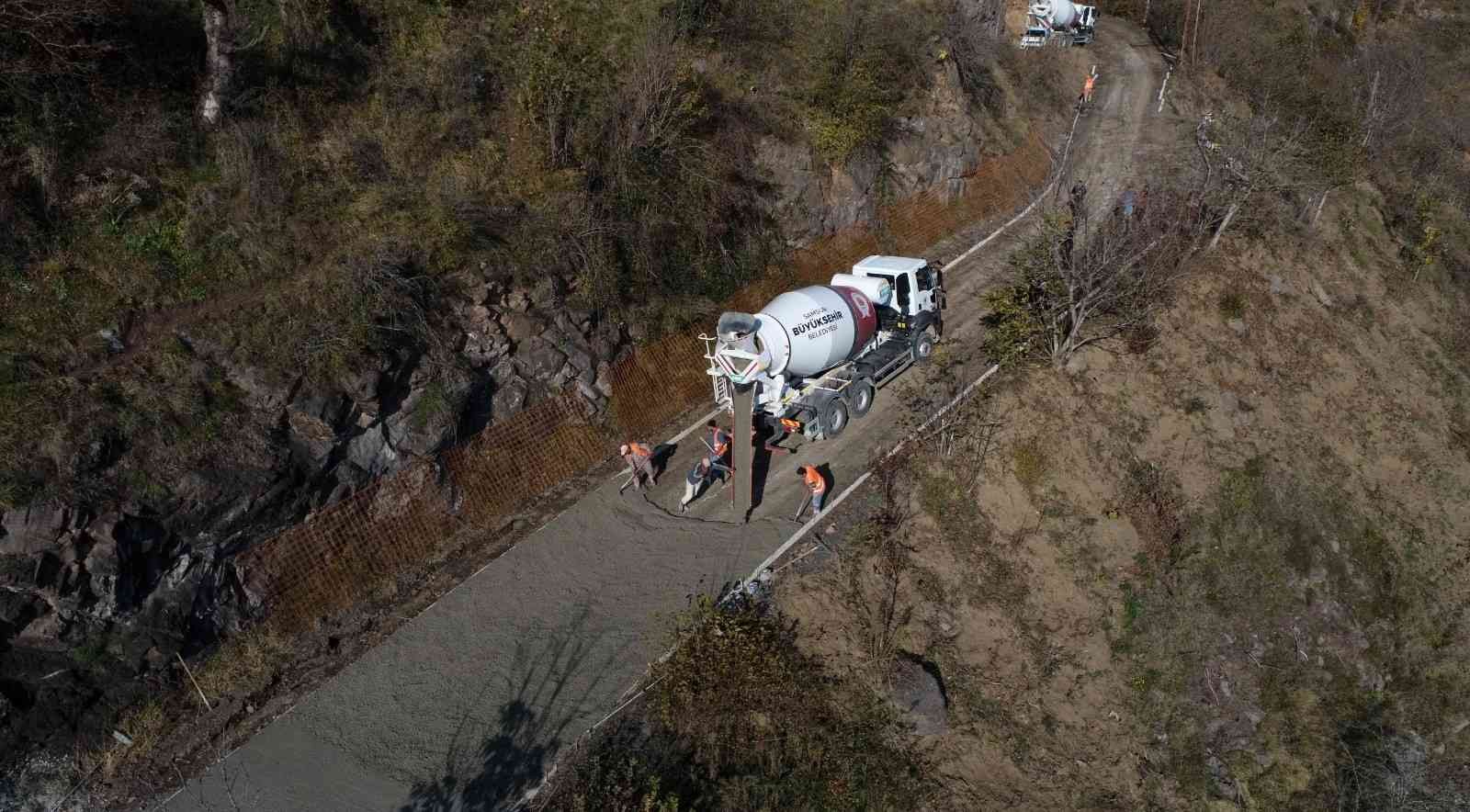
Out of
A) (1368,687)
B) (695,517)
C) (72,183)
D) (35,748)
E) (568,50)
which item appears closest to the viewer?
(35,748)

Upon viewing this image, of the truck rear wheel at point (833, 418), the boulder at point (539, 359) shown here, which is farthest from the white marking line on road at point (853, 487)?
the boulder at point (539, 359)

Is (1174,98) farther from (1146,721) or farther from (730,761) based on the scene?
(730,761)

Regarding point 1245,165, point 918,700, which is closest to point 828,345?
point 918,700

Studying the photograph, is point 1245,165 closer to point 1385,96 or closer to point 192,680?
point 1385,96

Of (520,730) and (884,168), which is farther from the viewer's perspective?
(884,168)

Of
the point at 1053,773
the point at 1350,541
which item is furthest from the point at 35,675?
the point at 1350,541

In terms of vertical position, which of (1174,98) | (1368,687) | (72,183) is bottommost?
(1368,687)
